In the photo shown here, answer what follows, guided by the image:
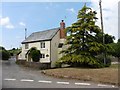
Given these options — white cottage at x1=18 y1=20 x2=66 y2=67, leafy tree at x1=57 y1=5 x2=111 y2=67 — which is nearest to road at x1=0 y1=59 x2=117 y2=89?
leafy tree at x1=57 y1=5 x2=111 y2=67

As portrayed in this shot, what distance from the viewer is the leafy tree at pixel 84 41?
93.1 ft

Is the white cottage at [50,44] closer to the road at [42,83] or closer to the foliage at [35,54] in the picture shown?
the foliage at [35,54]

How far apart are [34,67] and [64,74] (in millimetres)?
10795

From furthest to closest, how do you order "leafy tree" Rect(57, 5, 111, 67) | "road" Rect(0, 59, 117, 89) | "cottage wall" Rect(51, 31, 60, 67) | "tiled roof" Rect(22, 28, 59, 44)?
"tiled roof" Rect(22, 28, 59, 44) < "cottage wall" Rect(51, 31, 60, 67) < "leafy tree" Rect(57, 5, 111, 67) < "road" Rect(0, 59, 117, 89)

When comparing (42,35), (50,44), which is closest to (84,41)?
(50,44)

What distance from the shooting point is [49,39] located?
41906 mm

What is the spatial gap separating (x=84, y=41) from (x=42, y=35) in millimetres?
17832

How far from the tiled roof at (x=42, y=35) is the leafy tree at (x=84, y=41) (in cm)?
1279

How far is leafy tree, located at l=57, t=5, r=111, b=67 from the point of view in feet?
93.1

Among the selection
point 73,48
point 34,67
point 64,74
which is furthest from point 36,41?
point 64,74

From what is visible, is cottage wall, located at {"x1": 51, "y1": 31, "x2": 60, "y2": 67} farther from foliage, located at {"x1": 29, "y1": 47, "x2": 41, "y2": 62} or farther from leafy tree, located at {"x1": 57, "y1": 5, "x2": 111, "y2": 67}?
leafy tree, located at {"x1": 57, "y1": 5, "x2": 111, "y2": 67}

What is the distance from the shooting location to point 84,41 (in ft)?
97.1

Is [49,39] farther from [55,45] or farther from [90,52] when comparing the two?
[90,52]

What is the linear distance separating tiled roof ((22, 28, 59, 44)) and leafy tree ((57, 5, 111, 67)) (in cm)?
1279
